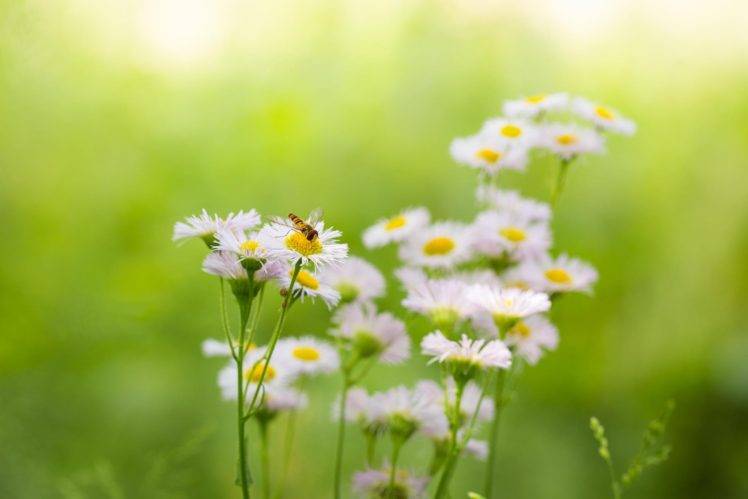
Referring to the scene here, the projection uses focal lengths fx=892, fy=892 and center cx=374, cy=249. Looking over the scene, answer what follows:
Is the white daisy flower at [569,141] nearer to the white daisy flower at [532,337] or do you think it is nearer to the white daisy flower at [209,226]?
the white daisy flower at [532,337]

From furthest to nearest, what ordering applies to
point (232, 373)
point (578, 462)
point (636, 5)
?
point (636, 5) → point (578, 462) → point (232, 373)

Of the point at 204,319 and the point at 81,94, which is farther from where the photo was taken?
the point at 81,94

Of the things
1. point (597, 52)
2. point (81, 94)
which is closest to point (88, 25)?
point (81, 94)

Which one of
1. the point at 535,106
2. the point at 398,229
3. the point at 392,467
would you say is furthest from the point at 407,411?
the point at 535,106

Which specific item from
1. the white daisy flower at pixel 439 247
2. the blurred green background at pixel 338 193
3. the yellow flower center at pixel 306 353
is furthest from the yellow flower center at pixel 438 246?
the blurred green background at pixel 338 193

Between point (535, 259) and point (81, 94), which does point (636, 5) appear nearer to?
point (81, 94)

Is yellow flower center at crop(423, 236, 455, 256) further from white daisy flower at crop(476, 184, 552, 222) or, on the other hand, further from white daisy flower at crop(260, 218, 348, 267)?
white daisy flower at crop(260, 218, 348, 267)

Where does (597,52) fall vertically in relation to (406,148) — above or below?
above
